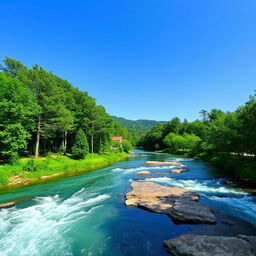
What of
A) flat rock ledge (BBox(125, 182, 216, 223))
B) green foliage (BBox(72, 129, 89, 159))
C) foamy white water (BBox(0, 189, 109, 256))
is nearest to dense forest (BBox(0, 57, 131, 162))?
green foliage (BBox(72, 129, 89, 159))

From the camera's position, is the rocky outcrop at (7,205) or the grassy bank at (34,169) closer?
the rocky outcrop at (7,205)

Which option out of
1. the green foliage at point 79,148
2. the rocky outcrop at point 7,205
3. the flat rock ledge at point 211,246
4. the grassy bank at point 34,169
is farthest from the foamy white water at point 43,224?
the green foliage at point 79,148

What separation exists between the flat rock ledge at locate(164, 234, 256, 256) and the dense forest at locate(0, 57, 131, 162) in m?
21.5

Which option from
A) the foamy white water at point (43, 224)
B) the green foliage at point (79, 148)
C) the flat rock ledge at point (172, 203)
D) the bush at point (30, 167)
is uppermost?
the green foliage at point (79, 148)

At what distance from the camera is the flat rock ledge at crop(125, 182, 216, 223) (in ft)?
30.6

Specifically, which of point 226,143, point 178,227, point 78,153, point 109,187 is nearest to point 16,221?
point 109,187

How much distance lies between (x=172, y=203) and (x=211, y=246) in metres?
5.35

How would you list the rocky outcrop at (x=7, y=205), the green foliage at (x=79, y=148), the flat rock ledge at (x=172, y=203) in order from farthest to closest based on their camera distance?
1. the green foliage at (x=79, y=148)
2. the rocky outcrop at (x=7, y=205)
3. the flat rock ledge at (x=172, y=203)

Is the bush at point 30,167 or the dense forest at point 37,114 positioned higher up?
the dense forest at point 37,114

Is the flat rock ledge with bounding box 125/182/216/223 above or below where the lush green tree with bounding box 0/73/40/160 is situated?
below

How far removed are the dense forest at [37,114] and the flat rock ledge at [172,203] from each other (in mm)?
17184

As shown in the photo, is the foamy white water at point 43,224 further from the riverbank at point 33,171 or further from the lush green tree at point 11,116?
the lush green tree at point 11,116

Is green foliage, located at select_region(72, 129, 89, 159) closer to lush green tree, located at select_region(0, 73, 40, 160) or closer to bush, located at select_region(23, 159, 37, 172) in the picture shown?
bush, located at select_region(23, 159, 37, 172)

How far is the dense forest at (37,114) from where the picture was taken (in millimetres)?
20797
